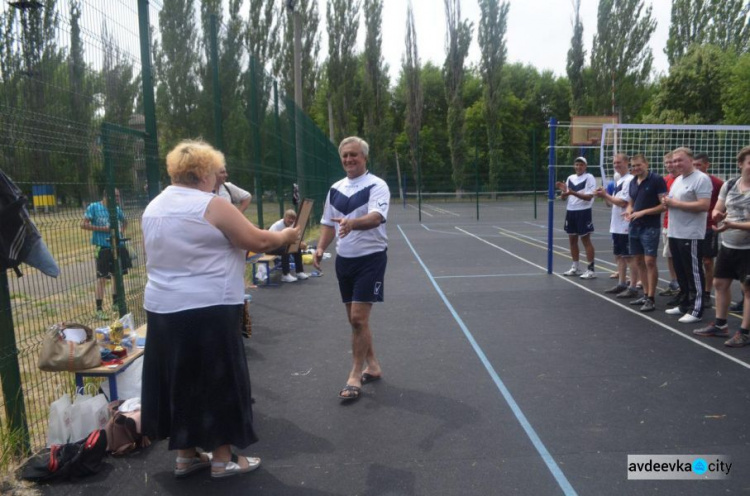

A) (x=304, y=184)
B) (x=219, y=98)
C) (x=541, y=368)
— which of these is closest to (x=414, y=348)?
(x=541, y=368)

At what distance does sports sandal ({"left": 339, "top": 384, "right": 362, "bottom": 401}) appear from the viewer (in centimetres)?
426

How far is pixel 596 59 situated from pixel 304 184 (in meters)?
30.8

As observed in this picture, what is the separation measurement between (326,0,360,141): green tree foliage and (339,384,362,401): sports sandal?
121ft

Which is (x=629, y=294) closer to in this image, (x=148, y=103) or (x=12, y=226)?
(x=148, y=103)

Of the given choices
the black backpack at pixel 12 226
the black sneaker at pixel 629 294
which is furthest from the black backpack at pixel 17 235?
Answer: the black sneaker at pixel 629 294

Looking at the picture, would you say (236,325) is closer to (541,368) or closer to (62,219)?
(62,219)

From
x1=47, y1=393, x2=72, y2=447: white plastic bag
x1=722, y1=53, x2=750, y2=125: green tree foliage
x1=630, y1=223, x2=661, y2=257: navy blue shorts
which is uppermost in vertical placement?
x1=722, y1=53, x2=750, y2=125: green tree foliage

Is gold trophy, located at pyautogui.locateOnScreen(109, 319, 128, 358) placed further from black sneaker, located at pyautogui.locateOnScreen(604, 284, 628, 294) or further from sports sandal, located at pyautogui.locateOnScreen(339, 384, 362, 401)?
black sneaker, located at pyautogui.locateOnScreen(604, 284, 628, 294)

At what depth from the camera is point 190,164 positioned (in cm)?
292

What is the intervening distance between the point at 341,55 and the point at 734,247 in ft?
123

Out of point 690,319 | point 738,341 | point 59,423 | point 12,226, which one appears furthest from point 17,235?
point 690,319

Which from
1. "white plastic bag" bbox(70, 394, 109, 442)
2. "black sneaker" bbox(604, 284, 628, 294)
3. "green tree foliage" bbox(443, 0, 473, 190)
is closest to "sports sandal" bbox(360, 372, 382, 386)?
"white plastic bag" bbox(70, 394, 109, 442)

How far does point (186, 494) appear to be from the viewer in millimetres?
3039

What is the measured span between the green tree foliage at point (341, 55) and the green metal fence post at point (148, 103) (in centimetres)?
3524
